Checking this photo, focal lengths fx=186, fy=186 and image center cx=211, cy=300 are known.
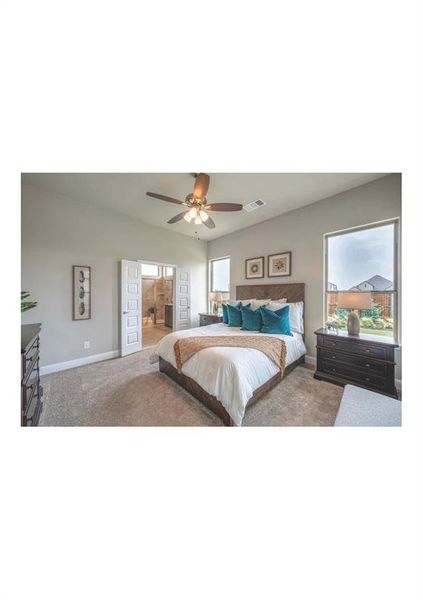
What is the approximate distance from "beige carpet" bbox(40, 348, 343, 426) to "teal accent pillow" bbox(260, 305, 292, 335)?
0.64m

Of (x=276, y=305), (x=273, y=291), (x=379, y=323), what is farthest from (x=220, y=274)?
(x=379, y=323)

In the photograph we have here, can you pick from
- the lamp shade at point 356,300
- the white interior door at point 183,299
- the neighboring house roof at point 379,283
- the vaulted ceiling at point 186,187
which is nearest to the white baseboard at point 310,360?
the lamp shade at point 356,300

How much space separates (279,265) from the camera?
11.4 ft

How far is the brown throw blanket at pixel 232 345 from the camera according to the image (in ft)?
6.51

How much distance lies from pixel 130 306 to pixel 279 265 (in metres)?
2.97

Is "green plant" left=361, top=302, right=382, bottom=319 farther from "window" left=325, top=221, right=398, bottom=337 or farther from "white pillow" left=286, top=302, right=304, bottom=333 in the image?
"white pillow" left=286, top=302, right=304, bottom=333

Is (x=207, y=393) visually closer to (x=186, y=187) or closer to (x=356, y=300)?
(x=356, y=300)

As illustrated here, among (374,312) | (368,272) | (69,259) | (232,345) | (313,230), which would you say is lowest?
(232,345)

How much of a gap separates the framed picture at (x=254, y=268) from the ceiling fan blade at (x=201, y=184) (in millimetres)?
2061

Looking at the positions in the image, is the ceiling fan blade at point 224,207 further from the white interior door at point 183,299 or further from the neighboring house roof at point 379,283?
the white interior door at point 183,299

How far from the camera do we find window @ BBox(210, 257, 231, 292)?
4688 mm
